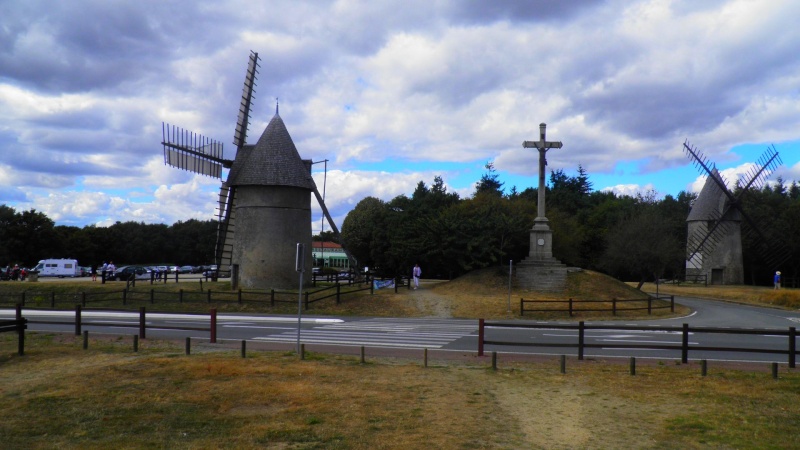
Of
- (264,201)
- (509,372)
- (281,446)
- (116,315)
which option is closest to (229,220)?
(264,201)

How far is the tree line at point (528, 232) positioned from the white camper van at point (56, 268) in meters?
32.1

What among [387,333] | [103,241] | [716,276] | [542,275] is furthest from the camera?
[103,241]

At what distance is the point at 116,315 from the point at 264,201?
1258cm

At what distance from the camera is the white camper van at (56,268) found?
64.2 m

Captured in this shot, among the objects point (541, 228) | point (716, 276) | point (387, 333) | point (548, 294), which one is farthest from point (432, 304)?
point (716, 276)

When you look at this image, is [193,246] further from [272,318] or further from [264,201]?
[272,318]

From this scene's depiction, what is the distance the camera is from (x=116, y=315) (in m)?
28.5

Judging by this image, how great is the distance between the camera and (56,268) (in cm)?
6531

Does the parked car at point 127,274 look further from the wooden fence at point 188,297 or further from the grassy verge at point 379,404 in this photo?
the grassy verge at point 379,404

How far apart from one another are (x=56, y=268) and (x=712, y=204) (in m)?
68.9

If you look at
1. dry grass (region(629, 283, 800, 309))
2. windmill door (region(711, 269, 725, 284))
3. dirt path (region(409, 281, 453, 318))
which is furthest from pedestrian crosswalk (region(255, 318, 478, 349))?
windmill door (region(711, 269, 725, 284))

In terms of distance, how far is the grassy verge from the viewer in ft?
29.0

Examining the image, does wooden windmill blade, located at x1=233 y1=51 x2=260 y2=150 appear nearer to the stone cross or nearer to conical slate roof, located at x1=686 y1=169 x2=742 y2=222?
the stone cross

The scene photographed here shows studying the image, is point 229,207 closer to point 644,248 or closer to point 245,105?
point 245,105
